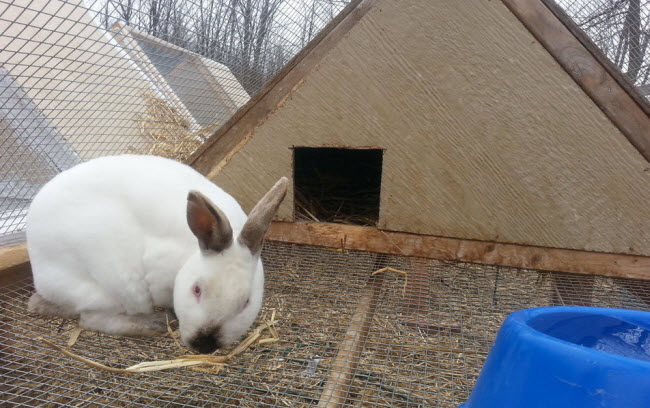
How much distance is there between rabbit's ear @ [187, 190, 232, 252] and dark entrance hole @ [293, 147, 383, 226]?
2.91 ft

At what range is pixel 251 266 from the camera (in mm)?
1069

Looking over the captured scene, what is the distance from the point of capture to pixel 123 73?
2430 millimetres

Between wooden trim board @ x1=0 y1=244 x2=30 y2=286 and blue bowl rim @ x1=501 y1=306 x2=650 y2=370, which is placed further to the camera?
wooden trim board @ x1=0 y1=244 x2=30 y2=286

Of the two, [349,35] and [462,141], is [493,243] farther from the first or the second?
[349,35]

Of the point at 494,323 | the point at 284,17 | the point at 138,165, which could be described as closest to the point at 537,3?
the point at 494,323

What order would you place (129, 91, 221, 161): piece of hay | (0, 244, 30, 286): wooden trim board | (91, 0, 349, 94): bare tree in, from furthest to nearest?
(129, 91, 221, 161): piece of hay → (91, 0, 349, 94): bare tree → (0, 244, 30, 286): wooden trim board

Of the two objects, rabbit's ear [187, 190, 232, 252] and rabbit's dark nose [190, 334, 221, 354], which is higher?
rabbit's ear [187, 190, 232, 252]

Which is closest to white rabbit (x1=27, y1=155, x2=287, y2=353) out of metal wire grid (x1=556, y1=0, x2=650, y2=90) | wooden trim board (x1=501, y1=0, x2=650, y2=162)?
wooden trim board (x1=501, y1=0, x2=650, y2=162)

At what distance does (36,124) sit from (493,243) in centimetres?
202

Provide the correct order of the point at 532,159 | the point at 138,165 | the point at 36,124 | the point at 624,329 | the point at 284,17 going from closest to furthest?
1. the point at 624,329
2. the point at 138,165
3. the point at 532,159
4. the point at 36,124
5. the point at 284,17

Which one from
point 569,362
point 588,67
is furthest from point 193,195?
point 588,67

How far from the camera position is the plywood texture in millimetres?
1503

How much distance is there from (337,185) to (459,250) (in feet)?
3.47

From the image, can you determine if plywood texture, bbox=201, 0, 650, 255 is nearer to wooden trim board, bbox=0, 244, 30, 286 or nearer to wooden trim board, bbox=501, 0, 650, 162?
wooden trim board, bbox=501, 0, 650, 162
